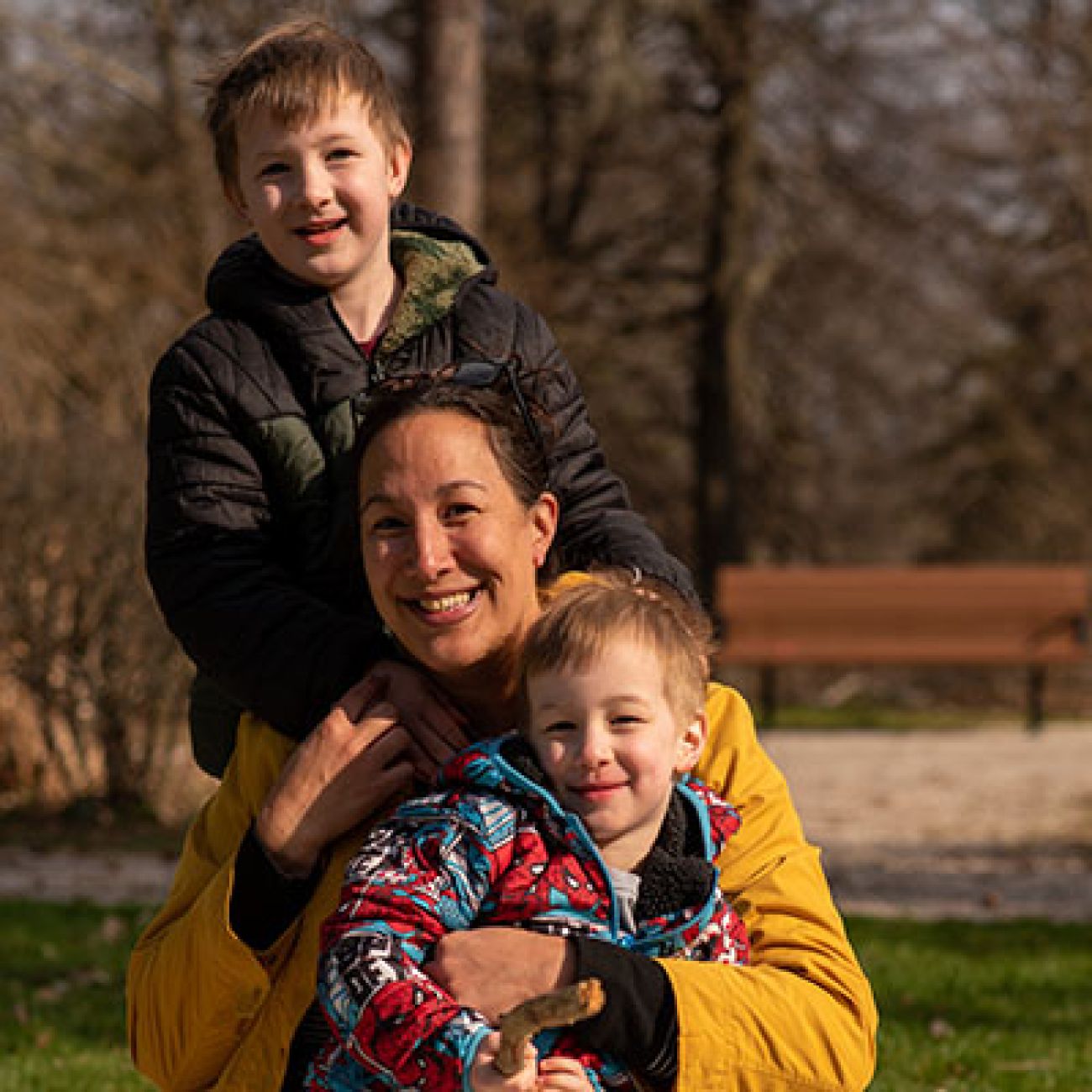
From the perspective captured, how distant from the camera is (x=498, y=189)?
70.0 feet

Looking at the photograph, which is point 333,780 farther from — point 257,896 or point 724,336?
point 724,336

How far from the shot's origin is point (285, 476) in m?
3.13

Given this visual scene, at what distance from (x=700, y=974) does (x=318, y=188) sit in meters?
1.31

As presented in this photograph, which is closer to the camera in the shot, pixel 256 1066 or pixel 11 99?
pixel 256 1066

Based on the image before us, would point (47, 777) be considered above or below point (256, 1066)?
below

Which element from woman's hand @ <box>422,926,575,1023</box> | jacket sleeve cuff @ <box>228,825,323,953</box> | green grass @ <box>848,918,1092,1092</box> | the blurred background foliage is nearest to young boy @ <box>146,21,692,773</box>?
jacket sleeve cuff @ <box>228,825,323,953</box>

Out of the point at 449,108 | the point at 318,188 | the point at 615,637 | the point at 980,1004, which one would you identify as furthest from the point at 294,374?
the point at 449,108

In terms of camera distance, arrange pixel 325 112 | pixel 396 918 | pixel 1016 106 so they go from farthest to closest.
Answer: pixel 1016 106 < pixel 325 112 < pixel 396 918

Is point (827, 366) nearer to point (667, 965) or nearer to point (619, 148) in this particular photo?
point (619, 148)

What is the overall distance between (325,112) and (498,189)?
1848 cm

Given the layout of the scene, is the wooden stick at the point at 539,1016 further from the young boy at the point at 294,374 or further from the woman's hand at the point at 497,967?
the young boy at the point at 294,374

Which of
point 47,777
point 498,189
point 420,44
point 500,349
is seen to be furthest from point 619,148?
point 500,349

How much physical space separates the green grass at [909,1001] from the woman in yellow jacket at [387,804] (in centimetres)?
277

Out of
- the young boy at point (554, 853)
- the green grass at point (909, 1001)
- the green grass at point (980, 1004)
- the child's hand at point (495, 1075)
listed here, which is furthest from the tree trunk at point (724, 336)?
the child's hand at point (495, 1075)
